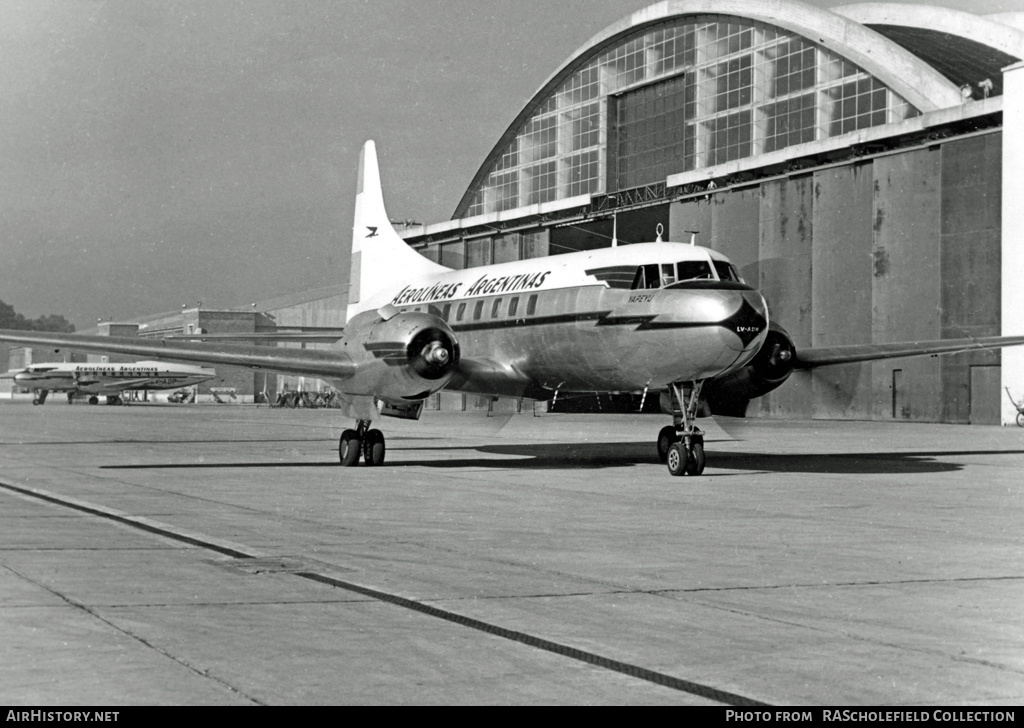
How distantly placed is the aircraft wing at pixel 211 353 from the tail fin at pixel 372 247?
7571 mm

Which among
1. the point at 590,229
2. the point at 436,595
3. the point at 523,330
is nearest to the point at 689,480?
the point at 523,330

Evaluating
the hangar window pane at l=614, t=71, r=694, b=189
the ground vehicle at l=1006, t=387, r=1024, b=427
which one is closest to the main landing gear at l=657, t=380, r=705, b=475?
the ground vehicle at l=1006, t=387, r=1024, b=427

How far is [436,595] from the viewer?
28.6 feet

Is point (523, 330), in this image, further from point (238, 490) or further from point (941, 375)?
point (941, 375)

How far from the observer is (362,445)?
23.3 m

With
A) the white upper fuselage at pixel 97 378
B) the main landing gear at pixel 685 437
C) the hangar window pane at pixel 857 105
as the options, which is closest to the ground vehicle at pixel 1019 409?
the hangar window pane at pixel 857 105

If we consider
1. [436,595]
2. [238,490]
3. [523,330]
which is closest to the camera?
[436,595]

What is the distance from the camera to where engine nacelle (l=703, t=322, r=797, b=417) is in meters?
23.4

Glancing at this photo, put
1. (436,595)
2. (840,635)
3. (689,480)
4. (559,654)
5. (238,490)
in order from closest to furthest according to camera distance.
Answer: (559,654) → (840,635) → (436,595) → (238,490) → (689,480)

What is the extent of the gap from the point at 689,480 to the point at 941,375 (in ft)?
111

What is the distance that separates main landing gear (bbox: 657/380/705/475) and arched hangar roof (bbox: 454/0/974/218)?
38.5 meters

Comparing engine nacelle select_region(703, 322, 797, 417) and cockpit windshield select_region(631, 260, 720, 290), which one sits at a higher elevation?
cockpit windshield select_region(631, 260, 720, 290)

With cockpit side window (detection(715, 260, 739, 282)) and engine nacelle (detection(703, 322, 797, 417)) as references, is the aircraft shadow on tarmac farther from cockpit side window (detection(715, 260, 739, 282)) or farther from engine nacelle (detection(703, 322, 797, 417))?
cockpit side window (detection(715, 260, 739, 282))

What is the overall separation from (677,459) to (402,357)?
544 cm
